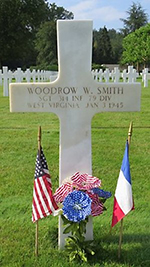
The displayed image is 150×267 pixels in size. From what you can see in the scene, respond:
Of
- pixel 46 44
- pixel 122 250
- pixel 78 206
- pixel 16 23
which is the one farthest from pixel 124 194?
pixel 46 44

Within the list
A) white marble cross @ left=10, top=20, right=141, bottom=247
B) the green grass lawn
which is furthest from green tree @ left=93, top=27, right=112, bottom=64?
white marble cross @ left=10, top=20, right=141, bottom=247

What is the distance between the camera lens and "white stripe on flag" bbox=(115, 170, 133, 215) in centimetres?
261

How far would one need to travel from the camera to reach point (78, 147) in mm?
2744

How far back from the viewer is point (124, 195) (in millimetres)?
2627

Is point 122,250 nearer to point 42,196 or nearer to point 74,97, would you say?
point 42,196

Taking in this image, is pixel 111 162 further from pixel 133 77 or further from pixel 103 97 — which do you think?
pixel 133 77

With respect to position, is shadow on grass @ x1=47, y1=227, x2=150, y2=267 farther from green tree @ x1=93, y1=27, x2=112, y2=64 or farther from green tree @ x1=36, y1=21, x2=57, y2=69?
green tree @ x1=93, y1=27, x2=112, y2=64

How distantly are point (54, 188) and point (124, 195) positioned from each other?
1.66 m

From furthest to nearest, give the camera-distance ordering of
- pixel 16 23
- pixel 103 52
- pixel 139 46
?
1. pixel 103 52
2. pixel 139 46
3. pixel 16 23

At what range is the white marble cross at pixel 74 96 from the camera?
8.54 feet

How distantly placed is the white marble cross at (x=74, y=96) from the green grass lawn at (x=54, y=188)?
2.16ft

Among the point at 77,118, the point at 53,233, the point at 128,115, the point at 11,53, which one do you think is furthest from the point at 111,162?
the point at 11,53

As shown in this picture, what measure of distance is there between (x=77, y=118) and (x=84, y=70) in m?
0.36

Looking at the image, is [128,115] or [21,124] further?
[128,115]
